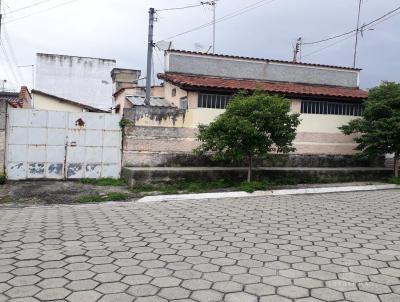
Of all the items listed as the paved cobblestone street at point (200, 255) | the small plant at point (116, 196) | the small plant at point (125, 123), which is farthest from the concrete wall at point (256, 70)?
the paved cobblestone street at point (200, 255)

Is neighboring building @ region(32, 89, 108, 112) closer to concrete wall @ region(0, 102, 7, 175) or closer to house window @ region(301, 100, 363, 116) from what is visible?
concrete wall @ region(0, 102, 7, 175)

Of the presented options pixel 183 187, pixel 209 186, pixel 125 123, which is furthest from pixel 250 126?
pixel 125 123

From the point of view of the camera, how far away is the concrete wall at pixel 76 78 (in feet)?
99.5

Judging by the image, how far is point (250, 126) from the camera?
11.2m

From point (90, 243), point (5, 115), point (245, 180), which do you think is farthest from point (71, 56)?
point (90, 243)

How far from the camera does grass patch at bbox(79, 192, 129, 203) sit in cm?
998

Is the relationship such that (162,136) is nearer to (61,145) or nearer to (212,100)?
(212,100)

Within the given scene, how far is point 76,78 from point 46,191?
22.3m

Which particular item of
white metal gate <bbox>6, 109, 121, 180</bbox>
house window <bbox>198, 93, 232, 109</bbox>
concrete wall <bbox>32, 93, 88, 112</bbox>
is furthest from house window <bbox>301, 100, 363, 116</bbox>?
concrete wall <bbox>32, 93, 88, 112</bbox>

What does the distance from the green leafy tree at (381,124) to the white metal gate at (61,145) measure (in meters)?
8.23

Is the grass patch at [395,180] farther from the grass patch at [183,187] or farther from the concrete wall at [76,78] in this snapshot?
the concrete wall at [76,78]

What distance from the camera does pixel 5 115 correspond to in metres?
11.4

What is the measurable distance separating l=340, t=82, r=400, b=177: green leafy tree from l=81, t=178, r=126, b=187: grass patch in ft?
26.3

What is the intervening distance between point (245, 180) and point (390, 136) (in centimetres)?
507
